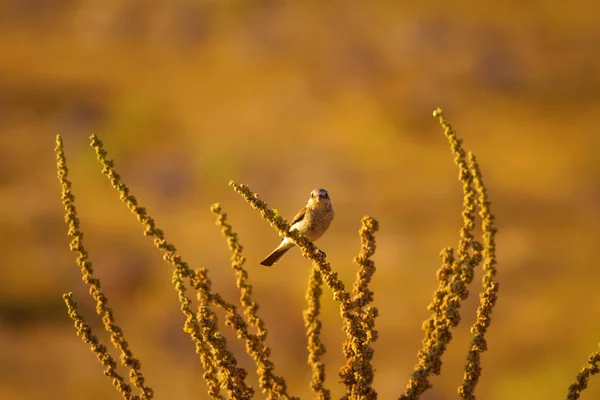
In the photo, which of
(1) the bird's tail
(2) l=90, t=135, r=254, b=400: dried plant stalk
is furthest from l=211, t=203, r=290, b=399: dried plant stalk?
(1) the bird's tail

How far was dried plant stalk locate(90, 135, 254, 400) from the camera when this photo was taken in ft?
9.60

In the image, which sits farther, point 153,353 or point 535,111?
point 535,111

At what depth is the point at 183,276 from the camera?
3.02 meters

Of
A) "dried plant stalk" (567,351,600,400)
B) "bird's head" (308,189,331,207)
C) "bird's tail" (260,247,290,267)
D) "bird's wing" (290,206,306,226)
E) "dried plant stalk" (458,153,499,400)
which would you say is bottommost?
"dried plant stalk" (567,351,600,400)

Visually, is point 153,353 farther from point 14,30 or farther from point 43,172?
point 14,30

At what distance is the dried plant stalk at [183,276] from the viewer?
→ 2.93 m

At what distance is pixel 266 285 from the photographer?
14.0m

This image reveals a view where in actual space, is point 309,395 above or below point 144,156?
below

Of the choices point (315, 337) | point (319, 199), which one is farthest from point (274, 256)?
point (315, 337)

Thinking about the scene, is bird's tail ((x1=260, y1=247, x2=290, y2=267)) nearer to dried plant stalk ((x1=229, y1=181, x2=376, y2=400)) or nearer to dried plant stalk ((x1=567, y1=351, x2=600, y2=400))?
dried plant stalk ((x1=229, y1=181, x2=376, y2=400))

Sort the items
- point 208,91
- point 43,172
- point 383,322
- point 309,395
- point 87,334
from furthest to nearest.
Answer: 1. point 208,91
2. point 43,172
3. point 383,322
4. point 309,395
5. point 87,334

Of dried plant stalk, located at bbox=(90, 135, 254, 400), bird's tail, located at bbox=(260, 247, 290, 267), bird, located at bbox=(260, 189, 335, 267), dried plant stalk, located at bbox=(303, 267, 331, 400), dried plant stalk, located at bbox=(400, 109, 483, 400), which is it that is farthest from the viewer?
bird's tail, located at bbox=(260, 247, 290, 267)

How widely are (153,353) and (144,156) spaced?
6153 millimetres

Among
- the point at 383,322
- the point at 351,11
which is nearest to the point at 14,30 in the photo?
the point at 351,11
